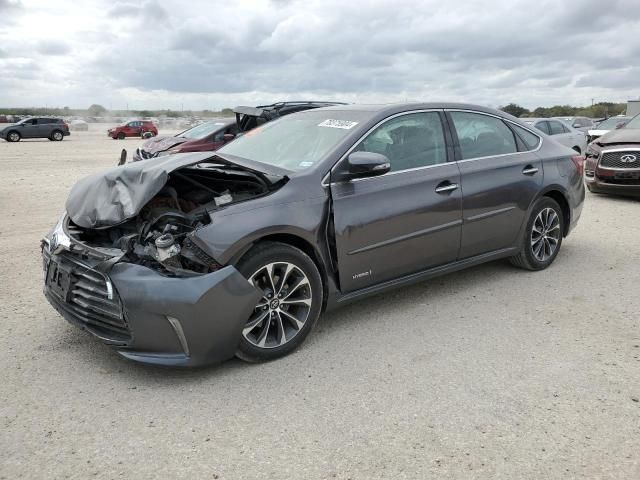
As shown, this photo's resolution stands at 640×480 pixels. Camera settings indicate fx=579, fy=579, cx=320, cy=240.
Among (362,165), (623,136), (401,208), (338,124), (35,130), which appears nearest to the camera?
(362,165)

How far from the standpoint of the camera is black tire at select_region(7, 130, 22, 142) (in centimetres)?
3234

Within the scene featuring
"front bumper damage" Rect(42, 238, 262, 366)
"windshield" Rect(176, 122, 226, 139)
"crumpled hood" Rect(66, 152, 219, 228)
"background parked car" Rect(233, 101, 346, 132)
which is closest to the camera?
"front bumper damage" Rect(42, 238, 262, 366)

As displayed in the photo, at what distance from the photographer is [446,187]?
464cm

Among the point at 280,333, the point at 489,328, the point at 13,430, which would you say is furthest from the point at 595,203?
the point at 13,430

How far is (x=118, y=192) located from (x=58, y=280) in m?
0.69

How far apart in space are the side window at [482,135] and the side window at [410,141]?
0.24 meters

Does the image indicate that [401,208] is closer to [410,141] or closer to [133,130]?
[410,141]

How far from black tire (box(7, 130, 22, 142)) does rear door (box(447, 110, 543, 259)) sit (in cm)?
3330

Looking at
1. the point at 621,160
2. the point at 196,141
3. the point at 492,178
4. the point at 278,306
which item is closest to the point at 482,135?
the point at 492,178

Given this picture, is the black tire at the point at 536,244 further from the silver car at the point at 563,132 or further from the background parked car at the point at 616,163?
the silver car at the point at 563,132

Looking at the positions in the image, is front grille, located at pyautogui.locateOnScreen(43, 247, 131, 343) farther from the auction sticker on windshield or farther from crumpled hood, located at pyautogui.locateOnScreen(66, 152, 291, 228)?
the auction sticker on windshield

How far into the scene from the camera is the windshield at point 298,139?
4.33 m

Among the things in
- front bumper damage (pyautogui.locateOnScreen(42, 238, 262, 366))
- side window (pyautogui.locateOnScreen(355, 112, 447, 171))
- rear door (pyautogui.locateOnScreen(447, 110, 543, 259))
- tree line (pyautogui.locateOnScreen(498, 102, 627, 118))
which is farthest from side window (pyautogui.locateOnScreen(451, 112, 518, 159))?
tree line (pyautogui.locateOnScreen(498, 102, 627, 118))

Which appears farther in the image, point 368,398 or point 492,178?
point 492,178
